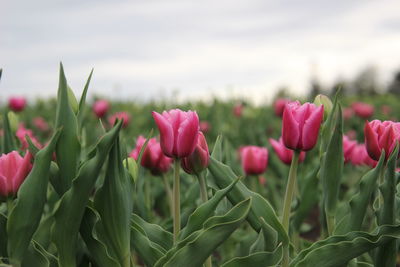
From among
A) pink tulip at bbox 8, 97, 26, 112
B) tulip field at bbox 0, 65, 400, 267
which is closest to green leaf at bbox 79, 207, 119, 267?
tulip field at bbox 0, 65, 400, 267

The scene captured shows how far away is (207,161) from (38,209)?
1.69ft

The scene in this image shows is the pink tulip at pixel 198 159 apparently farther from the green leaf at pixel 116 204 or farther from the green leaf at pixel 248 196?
the green leaf at pixel 116 204

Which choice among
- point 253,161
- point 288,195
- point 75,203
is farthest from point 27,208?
point 253,161

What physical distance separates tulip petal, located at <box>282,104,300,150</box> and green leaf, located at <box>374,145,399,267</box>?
29 cm

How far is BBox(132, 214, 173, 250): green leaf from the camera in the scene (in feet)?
6.14

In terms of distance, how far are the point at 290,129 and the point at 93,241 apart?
2.23ft

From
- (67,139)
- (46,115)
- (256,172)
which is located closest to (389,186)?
(67,139)

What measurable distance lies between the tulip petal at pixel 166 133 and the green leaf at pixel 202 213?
7.3 inches

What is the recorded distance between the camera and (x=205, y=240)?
158 cm

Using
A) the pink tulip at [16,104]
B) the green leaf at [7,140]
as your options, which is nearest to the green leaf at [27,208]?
the green leaf at [7,140]

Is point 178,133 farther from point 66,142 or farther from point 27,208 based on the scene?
point 27,208

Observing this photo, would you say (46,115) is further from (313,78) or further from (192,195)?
(313,78)

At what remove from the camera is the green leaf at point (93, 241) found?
1699 millimetres

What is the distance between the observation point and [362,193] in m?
1.85
